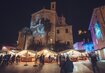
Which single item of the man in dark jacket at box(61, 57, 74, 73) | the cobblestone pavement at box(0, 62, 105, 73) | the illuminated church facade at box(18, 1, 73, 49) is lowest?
the cobblestone pavement at box(0, 62, 105, 73)

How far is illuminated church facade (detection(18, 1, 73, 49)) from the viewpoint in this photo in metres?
46.1

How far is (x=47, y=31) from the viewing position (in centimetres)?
4628

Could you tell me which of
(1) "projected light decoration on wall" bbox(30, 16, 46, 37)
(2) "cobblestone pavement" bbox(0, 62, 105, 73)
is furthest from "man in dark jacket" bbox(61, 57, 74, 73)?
(1) "projected light decoration on wall" bbox(30, 16, 46, 37)

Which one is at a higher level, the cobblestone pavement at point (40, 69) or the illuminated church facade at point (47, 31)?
the illuminated church facade at point (47, 31)

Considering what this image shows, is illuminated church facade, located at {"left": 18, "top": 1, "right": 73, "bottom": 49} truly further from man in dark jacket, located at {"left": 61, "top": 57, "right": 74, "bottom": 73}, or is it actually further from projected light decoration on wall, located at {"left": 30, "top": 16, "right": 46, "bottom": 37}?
man in dark jacket, located at {"left": 61, "top": 57, "right": 74, "bottom": 73}

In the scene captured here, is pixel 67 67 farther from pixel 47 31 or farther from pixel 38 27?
pixel 38 27

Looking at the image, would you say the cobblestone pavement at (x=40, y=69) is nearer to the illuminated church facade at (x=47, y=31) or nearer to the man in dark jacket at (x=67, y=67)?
the man in dark jacket at (x=67, y=67)

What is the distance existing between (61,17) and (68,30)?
10.6m

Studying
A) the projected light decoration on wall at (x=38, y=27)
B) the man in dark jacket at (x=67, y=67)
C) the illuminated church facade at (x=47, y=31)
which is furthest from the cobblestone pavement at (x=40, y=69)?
the projected light decoration on wall at (x=38, y=27)

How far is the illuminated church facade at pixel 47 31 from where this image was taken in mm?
46094

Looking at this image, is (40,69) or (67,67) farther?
(40,69)

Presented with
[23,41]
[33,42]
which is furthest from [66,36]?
[23,41]

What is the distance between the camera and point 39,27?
48188mm

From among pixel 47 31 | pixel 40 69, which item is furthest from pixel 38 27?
pixel 40 69
